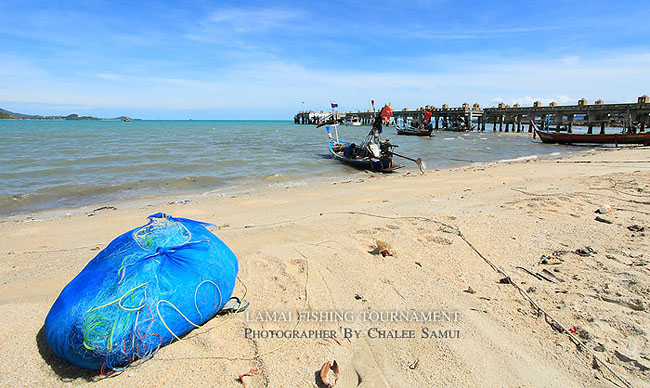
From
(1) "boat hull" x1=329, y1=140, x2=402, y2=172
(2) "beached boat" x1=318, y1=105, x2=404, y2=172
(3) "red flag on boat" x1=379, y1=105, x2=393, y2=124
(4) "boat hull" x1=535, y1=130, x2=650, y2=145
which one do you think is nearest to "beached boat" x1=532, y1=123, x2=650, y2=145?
(4) "boat hull" x1=535, y1=130, x2=650, y2=145

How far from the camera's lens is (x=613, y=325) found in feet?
11.6

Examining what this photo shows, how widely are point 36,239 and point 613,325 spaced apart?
1011 centimetres

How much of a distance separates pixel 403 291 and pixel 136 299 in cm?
305

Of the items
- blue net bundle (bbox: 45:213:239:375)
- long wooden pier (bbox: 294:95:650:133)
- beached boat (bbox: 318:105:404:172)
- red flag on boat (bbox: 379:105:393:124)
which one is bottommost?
blue net bundle (bbox: 45:213:239:375)

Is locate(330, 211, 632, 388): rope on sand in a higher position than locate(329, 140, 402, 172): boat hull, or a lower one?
lower

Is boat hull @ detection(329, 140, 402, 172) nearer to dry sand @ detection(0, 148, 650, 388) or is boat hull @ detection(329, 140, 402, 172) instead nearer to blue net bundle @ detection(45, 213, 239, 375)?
dry sand @ detection(0, 148, 650, 388)

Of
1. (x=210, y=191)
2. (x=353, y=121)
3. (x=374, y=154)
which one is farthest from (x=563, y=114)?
(x=353, y=121)

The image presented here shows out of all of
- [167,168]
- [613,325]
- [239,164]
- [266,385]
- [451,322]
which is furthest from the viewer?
[239,164]

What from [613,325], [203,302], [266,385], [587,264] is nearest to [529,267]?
[587,264]

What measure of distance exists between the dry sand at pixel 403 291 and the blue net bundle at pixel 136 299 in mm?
226

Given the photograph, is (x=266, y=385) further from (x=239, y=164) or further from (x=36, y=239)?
(x=239, y=164)

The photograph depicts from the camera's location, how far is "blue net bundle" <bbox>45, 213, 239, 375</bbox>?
9.78 feet

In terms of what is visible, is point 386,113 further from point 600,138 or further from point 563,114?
point 563,114

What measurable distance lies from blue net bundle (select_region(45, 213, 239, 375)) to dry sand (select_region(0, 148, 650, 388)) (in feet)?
0.74
